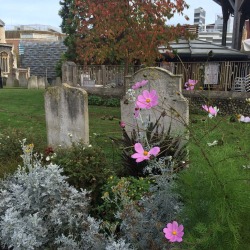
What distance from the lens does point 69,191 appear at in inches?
136

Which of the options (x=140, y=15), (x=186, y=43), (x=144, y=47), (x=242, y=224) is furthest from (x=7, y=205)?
(x=186, y=43)

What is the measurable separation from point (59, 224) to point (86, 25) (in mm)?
11333

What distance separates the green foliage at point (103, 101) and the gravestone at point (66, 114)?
28.1ft

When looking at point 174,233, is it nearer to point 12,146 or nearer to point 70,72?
point 12,146

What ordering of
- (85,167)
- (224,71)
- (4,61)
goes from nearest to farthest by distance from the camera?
(85,167) < (224,71) < (4,61)

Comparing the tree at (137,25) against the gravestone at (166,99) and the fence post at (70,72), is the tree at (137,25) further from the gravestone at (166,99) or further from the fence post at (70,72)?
the gravestone at (166,99)

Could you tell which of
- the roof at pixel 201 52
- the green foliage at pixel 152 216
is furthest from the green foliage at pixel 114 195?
the roof at pixel 201 52

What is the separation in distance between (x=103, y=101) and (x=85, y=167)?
35.6ft

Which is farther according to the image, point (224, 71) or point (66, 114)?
point (224, 71)

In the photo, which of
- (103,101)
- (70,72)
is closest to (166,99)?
(103,101)

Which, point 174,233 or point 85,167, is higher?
point 174,233

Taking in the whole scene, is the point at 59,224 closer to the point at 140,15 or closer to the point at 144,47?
the point at 144,47

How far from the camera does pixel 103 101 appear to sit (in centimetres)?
1478

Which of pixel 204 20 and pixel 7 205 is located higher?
pixel 204 20
